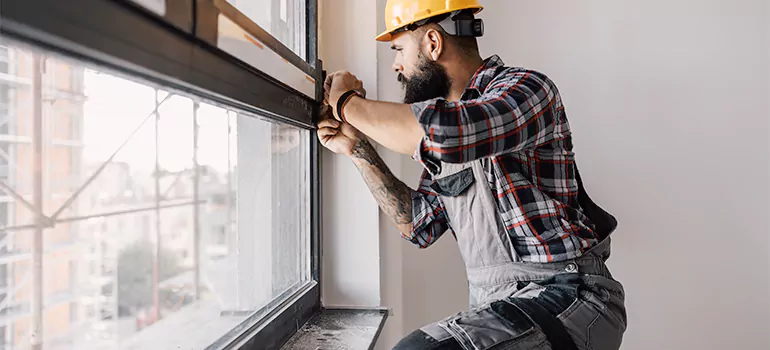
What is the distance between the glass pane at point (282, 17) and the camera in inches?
41.6

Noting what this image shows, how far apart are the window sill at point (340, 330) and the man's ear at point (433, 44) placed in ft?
2.26

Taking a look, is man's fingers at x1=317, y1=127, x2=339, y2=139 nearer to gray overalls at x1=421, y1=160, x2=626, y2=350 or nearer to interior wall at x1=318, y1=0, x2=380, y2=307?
interior wall at x1=318, y1=0, x2=380, y2=307

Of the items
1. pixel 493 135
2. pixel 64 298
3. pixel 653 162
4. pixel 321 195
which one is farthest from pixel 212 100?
pixel 653 162

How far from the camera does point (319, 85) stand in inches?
53.3

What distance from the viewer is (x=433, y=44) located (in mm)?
1323

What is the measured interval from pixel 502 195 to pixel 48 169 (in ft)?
2.80

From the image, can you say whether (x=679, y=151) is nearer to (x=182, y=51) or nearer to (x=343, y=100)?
(x=343, y=100)

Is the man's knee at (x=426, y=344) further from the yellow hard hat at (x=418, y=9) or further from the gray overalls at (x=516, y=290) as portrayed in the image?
the yellow hard hat at (x=418, y=9)

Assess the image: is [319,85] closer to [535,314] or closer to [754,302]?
[535,314]

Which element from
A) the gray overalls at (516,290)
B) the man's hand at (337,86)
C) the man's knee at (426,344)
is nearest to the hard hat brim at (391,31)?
the man's hand at (337,86)

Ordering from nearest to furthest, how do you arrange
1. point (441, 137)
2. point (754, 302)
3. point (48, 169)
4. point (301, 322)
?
point (48, 169) → point (441, 137) → point (301, 322) → point (754, 302)

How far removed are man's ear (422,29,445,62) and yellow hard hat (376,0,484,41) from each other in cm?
5

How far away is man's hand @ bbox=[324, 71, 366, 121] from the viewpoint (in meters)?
1.26

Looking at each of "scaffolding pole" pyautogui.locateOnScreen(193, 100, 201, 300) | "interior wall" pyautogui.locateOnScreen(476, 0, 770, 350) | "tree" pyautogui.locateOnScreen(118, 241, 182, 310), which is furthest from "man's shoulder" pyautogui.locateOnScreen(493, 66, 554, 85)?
"interior wall" pyautogui.locateOnScreen(476, 0, 770, 350)
